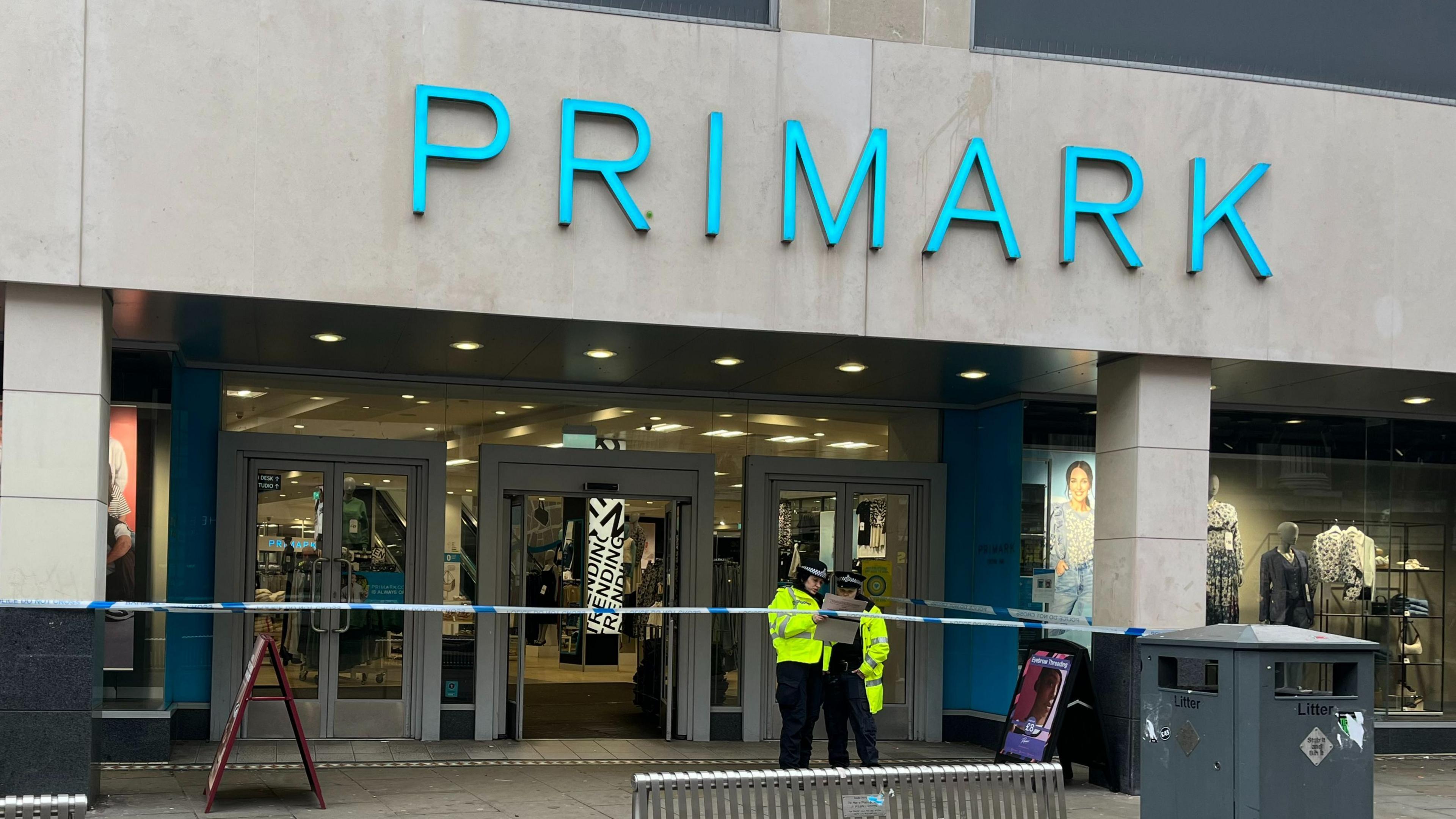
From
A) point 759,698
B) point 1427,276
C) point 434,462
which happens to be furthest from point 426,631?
point 1427,276

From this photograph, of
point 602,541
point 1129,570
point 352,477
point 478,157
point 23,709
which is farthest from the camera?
point 602,541

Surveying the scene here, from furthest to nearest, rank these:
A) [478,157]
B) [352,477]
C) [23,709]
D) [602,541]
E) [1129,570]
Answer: [602,541] < [352,477] < [1129,570] < [478,157] < [23,709]

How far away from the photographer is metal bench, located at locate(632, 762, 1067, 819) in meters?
6.14

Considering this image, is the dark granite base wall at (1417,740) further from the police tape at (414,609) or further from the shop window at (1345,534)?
the police tape at (414,609)

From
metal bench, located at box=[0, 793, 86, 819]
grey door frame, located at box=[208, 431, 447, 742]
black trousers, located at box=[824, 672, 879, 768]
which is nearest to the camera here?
metal bench, located at box=[0, 793, 86, 819]

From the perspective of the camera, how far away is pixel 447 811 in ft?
29.3

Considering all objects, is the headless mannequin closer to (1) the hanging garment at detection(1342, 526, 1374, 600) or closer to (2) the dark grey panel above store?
(1) the hanging garment at detection(1342, 526, 1374, 600)

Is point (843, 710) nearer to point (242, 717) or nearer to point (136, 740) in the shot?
point (242, 717)

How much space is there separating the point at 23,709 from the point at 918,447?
8313mm

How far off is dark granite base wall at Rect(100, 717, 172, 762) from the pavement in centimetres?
17

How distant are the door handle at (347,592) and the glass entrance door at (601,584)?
4.67 feet

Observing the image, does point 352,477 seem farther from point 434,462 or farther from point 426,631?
point 426,631

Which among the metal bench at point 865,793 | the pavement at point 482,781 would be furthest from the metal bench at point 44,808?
the pavement at point 482,781

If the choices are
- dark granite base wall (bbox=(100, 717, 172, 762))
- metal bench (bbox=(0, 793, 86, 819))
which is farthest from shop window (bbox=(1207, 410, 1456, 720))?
metal bench (bbox=(0, 793, 86, 819))
